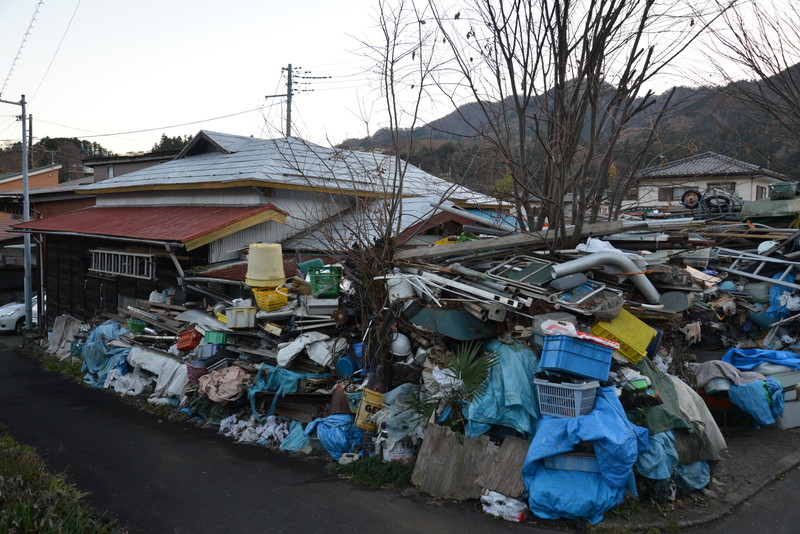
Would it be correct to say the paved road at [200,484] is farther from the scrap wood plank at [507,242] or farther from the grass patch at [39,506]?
the scrap wood plank at [507,242]

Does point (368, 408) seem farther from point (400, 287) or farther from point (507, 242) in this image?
point (507, 242)

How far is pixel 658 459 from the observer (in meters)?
5.53

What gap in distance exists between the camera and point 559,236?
8883mm

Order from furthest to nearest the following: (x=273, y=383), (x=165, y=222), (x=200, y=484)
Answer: (x=165, y=222)
(x=273, y=383)
(x=200, y=484)

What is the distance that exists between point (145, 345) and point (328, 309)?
18.9 ft

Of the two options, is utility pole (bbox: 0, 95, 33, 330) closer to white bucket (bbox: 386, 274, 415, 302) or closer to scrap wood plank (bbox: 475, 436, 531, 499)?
white bucket (bbox: 386, 274, 415, 302)

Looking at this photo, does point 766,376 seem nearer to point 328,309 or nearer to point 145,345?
point 328,309

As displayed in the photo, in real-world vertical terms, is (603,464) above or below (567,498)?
above

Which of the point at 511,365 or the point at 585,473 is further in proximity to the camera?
the point at 511,365

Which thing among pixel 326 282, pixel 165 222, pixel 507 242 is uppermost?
pixel 165 222

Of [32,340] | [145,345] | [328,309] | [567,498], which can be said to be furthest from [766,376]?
[32,340]

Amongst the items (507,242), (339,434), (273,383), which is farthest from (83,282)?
(507,242)

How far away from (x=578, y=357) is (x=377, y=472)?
114 inches

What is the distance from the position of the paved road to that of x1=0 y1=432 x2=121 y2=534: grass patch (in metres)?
0.53
